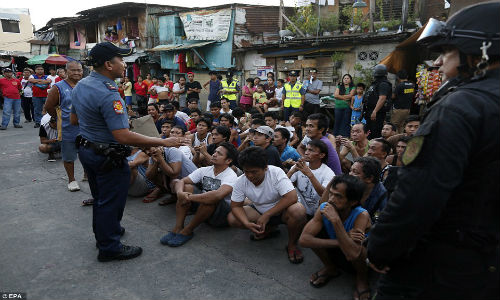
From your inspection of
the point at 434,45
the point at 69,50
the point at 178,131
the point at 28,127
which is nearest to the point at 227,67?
the point at 28,127

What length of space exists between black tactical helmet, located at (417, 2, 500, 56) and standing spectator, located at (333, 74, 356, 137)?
7096 mm

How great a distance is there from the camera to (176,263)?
10.7 ft

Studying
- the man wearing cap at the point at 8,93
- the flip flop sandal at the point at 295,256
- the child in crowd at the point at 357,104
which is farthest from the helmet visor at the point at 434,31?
the man wearing cap at the point at 8,93

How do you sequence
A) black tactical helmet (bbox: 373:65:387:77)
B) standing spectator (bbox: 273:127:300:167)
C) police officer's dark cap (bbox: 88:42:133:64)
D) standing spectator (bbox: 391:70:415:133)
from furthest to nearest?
standing spectator (bbox: 391:70:415:133) → black tactical helmet (bbox: 373:65:387:77) → standing spectator (bbox: 273:127:300:167) → police officer's dark cap (bbox: 88:42:133:64)

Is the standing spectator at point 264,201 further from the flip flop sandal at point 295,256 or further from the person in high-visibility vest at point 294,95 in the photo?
the person in high-visibility vest at point 294,95

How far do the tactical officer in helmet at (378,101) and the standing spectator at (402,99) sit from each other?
875mm

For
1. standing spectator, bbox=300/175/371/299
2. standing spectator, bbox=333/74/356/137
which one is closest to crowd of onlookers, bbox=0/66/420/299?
standing spectator, bbox=300/175/371/299

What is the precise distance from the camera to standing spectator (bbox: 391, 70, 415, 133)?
7297 millimetres

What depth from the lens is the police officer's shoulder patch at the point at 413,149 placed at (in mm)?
1281

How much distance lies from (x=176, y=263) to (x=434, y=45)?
2824 millimetres

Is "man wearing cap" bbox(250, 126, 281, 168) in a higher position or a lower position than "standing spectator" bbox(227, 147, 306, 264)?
higher

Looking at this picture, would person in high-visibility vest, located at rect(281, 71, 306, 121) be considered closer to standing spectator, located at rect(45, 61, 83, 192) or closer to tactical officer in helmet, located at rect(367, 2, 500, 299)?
standing spectator, located at rect(45, 61, 83, 192)

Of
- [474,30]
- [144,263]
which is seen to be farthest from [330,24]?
[474,30]

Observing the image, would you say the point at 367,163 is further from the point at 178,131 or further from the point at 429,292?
the point at 178,131
